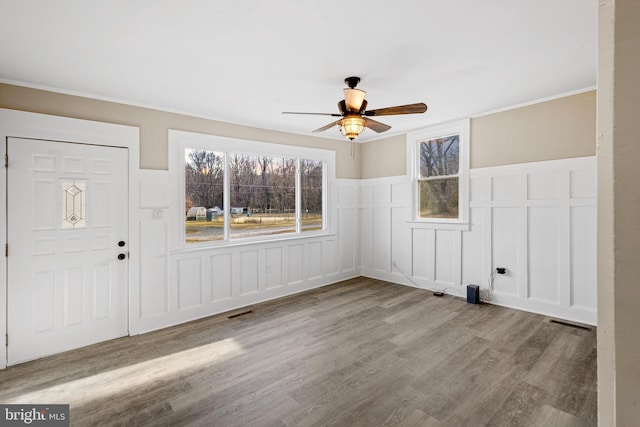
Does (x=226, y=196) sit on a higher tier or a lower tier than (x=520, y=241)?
higher

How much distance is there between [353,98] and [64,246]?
3186 mm

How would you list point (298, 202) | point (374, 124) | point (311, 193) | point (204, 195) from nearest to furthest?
point (374, 124)
point (204, 195)
point (298, 202)
point (311, 193)

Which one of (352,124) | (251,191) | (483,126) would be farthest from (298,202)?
(483,126)

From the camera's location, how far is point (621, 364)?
49 centimetres

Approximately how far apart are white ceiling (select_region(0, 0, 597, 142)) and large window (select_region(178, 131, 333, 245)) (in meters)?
0.85

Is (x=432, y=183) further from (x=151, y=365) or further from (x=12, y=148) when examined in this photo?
(x=12, y=148)

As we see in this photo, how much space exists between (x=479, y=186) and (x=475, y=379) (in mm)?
2677

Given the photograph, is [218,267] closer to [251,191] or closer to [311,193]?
[251,191]

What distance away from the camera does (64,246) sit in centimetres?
318

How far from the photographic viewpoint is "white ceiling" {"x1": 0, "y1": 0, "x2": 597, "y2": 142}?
1994 millimetres

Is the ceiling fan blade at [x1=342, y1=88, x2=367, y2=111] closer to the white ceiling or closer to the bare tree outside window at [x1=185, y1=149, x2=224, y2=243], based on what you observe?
the white ceiling

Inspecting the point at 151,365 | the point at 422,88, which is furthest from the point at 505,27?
the point at 151,365

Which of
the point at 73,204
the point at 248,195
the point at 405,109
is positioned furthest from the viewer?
the point at 248,195

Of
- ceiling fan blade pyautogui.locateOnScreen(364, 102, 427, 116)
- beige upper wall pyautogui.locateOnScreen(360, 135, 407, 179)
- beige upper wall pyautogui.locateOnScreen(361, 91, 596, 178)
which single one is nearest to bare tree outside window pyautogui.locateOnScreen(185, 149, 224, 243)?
ceiling fan blade pyautogui.locateOnScreen(364, 102, 427, 116)
